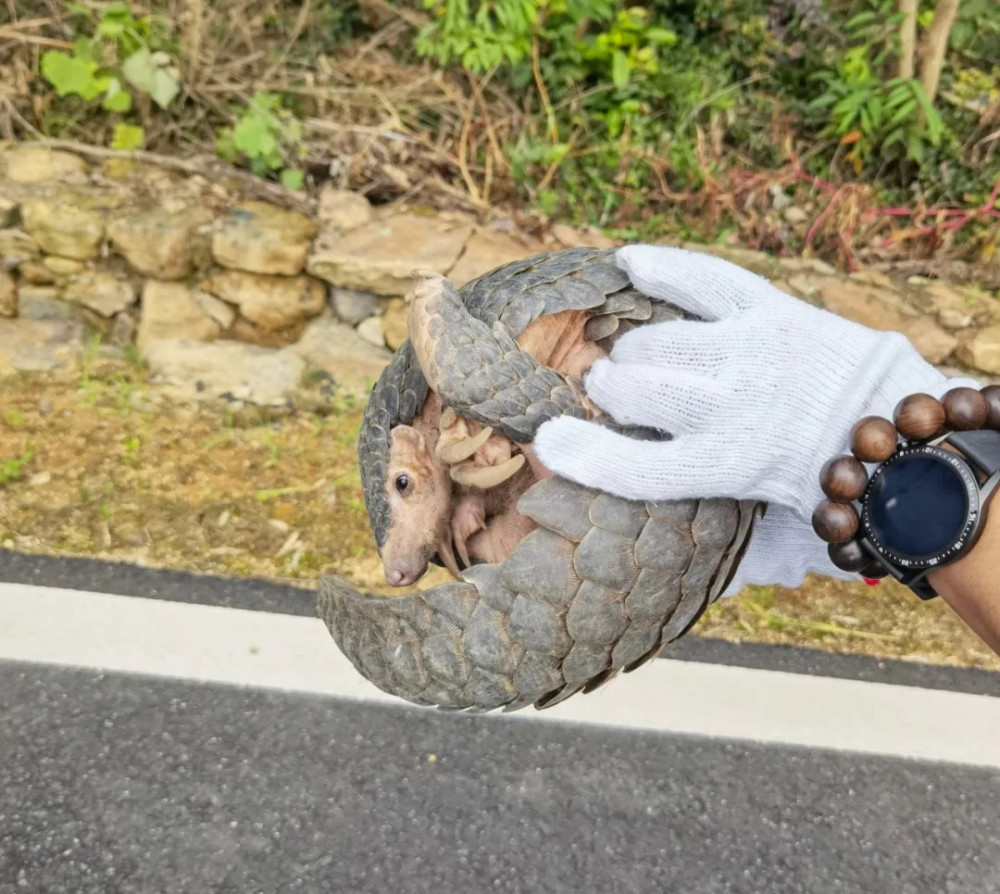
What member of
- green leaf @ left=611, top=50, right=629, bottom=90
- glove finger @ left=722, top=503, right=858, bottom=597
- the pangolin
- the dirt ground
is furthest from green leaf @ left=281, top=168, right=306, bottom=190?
glove finger @ left=722, top=503, right=858, bottom=597

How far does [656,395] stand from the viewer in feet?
2.92

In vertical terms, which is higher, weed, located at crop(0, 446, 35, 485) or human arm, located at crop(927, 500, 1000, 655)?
human arm, located at crop(927, 500, 1000, 655)

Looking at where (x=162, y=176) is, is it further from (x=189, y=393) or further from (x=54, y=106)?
(x=189, y=393)

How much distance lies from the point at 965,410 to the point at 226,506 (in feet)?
6.02

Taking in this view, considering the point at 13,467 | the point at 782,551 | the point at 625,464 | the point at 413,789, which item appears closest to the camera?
the point at 625,464

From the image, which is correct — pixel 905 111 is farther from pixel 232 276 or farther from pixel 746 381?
pixel 746 381

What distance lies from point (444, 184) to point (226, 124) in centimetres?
78

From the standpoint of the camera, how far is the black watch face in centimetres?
83

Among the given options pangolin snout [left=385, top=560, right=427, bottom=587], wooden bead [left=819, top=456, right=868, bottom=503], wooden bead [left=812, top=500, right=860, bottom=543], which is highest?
wooden bead [left=819, top=456, right=868, bottom=503]

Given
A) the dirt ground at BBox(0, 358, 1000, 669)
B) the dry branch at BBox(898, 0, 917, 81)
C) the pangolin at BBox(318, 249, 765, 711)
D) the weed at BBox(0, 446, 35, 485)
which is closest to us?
the pangolin at BBox(318, 249, 765, 711)

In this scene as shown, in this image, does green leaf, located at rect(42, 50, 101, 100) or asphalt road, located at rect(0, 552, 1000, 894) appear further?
green leaf, located at rect(42, 50, 101, 100)

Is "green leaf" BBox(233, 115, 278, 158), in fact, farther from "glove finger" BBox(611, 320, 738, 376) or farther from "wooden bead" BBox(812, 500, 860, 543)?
"wooden bead" BBox(812, 500, 860, 543)

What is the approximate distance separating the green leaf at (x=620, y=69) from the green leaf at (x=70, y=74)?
5.25 ft

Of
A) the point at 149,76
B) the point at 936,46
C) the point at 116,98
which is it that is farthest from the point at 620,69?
the point at 116,98
